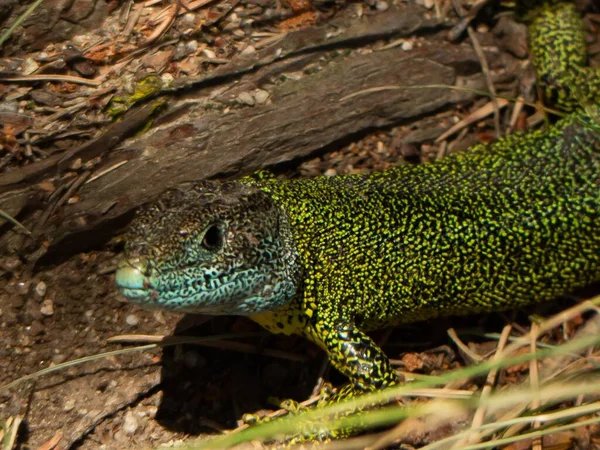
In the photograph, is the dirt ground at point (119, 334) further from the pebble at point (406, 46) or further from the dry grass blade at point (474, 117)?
the dry grass blade at point (474, 117)

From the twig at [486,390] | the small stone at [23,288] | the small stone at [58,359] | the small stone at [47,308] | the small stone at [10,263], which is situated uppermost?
the small stone at [10,263]

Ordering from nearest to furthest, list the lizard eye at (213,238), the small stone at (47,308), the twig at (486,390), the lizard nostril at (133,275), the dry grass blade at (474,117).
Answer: the lizard nostril at (133,275), the lizard eye at (213,238), the twig at (486,390), the small stone at (47,308), the dry grass blade at (474,117)

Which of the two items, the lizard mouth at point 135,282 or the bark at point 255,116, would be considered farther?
the bark at point 255,116

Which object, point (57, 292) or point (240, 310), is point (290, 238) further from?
point (57, 292)

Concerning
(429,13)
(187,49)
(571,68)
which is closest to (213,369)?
(187,49)

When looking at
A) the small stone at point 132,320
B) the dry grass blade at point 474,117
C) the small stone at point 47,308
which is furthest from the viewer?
the dry grass blade at point 474,117

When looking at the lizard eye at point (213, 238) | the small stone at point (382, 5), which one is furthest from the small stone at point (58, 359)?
the small stone at point (382, 5)
